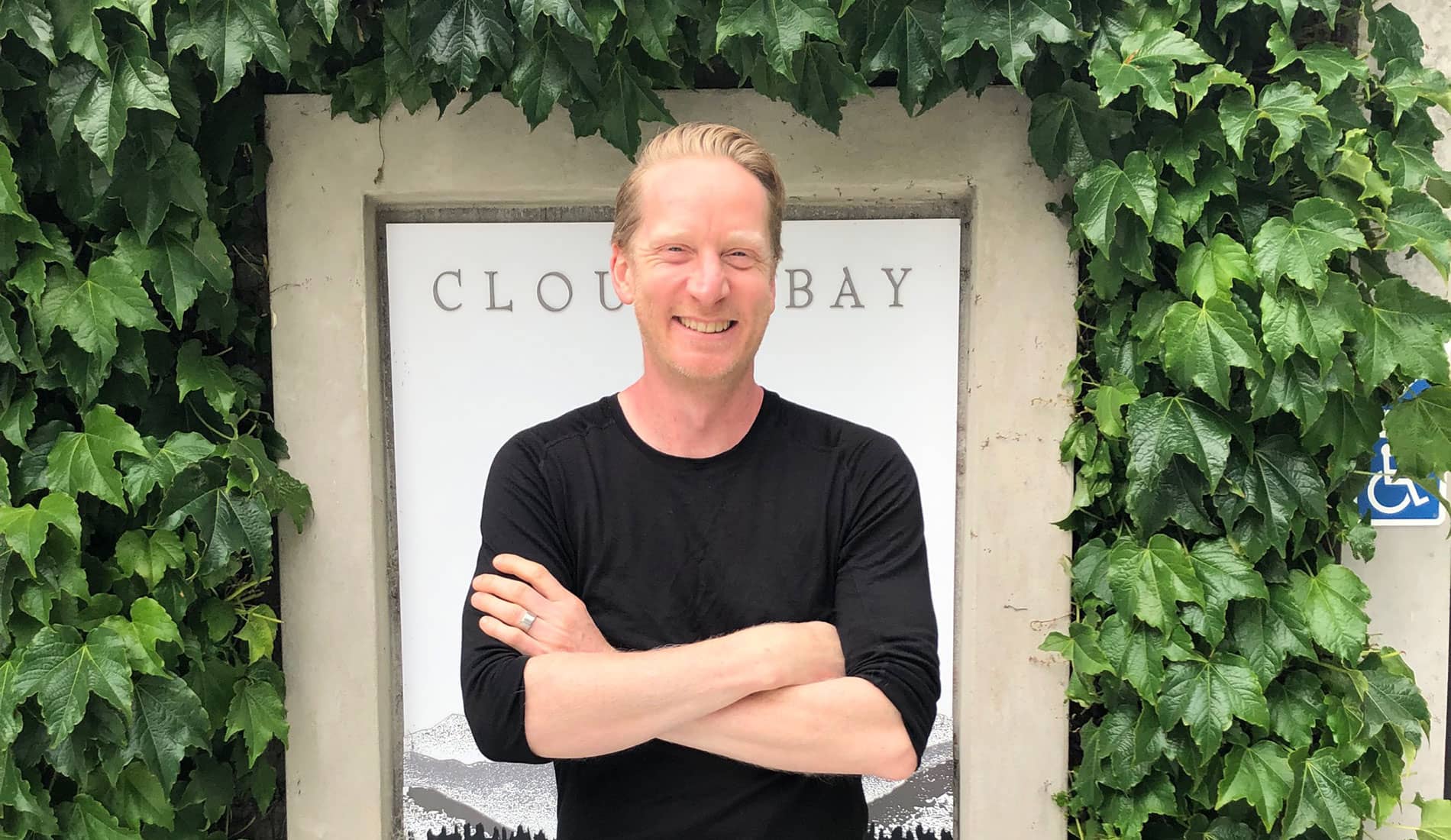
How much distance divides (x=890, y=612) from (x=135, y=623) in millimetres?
1511

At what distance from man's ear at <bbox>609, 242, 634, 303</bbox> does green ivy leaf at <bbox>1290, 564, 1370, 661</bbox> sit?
1502 millimetres


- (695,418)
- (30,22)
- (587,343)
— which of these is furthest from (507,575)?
(30,22)

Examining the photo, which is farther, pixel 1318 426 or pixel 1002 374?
pixel 1002 374

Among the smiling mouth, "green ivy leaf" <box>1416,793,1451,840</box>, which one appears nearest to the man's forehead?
the smiling mouth

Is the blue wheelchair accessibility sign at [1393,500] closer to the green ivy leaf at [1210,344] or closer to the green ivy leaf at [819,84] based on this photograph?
the green ivy leaf at [1210,344]

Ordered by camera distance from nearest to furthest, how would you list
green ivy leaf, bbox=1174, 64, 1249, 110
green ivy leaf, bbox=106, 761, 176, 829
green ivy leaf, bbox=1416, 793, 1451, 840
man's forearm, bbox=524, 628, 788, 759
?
man's forearm, bbox=524, 628, 788, 759
green ivy leaf, bbox=1174, 64, 1249, 110
green ivy leaf, bbox=106, 761, 176, 829
green ivy leaf, bbox=1416, 793, 1451, 840

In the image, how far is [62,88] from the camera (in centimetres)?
192

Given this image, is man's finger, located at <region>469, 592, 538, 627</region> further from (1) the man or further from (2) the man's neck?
(2) the man's neck

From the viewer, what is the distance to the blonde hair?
5.83 feet

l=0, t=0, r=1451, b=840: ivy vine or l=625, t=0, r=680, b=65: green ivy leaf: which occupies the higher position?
l=625, t=0, r=680, b=65: green ivy leaf

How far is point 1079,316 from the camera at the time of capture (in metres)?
2.15

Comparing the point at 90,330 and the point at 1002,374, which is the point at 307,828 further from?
the point at 1002,374

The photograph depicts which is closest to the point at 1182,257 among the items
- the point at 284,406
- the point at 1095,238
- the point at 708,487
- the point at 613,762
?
the point at 1095,238

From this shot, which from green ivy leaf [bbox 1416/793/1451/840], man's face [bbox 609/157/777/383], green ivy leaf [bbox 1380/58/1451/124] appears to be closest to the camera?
man's face [bbox 609/157/777/383]
